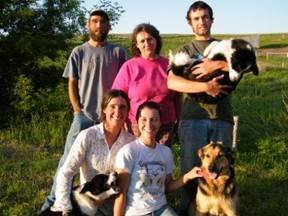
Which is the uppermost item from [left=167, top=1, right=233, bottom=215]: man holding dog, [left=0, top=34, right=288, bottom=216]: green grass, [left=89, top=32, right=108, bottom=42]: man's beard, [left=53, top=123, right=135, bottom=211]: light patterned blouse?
[left=89, top=32, right=108, bottom=42]: man's beard

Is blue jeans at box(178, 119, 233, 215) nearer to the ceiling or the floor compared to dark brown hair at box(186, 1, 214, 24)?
nearer to the floor

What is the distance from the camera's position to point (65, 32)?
33.9ft

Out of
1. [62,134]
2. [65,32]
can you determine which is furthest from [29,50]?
[62,134]

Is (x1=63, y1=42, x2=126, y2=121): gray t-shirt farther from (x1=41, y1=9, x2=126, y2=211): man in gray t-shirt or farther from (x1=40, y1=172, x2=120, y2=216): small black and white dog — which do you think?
(x1=40, y1=172, x2=120, y2=216): small black and white dog

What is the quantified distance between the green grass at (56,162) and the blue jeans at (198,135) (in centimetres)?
122

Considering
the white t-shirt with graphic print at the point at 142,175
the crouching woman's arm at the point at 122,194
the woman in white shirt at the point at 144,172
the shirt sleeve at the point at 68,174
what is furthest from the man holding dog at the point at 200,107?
the shirt sleeve at the point at 68,174

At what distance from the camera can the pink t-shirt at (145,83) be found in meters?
4.89

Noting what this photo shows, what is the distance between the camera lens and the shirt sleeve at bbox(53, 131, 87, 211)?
463cm

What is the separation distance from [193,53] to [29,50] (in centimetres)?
577

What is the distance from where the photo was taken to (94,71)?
5.66 meters

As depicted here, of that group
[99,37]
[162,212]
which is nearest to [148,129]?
[162,212]

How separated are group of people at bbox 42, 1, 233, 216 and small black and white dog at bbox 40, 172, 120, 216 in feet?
0.28

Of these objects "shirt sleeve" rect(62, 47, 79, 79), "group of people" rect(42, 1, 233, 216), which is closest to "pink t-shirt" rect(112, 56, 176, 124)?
"group of people" rect(42, 1, 233, 216)

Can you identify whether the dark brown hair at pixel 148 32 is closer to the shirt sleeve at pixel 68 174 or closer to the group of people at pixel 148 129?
the group of people at pixel 148 129
